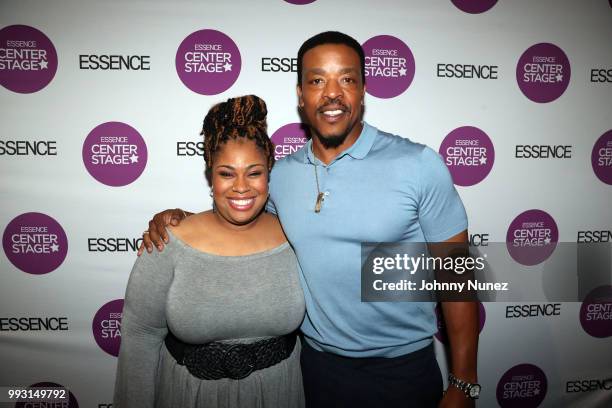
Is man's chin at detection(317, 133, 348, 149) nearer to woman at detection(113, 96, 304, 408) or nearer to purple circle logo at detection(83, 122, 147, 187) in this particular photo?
woman at detection(113, 96, 304, 408)

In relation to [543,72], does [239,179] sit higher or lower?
lower

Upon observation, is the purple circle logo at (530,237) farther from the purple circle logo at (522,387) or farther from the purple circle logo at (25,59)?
the purple circle logo at (25,59)

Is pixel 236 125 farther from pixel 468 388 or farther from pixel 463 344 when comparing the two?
pixel 468 388

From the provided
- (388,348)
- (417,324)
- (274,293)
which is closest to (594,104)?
(417,324)

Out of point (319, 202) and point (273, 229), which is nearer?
point (319, 202)

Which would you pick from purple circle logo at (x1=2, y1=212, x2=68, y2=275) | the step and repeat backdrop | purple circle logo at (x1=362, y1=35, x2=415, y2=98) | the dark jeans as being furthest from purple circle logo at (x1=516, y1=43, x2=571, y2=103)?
purple circle logo at (x1=2, y1=212, x2=68, y2=275)

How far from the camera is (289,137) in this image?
6.00ft

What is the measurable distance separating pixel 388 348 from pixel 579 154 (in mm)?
1776

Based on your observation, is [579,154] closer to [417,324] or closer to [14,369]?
[417,324]

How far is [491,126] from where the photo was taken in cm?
191

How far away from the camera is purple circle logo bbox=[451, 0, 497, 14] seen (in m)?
1.82

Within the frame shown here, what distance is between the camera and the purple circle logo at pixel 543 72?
1895mm

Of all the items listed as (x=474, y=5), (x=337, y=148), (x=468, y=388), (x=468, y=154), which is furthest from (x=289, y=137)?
(x=468, y=388)

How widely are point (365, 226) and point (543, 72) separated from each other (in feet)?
5.41
